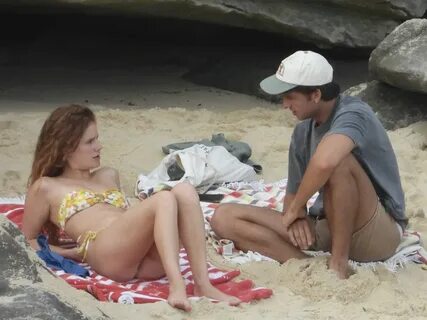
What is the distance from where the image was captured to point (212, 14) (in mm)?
7020

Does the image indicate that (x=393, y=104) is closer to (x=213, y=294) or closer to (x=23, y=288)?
(x=213, y=294)

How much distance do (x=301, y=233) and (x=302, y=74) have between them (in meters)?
0.70

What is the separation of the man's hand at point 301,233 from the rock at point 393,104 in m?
2.39

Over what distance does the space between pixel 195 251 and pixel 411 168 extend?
7.55ft

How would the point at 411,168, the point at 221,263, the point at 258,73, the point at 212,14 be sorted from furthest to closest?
the point at 258,73
the point at 212,14
the point at 411,168
the point at 221,263

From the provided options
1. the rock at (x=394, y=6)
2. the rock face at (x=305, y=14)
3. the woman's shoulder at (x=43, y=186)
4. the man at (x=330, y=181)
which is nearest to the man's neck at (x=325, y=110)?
the man at (x=330, y=181)

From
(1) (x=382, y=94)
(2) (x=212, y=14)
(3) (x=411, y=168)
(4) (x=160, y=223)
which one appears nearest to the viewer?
A: (4) (x=160, y=223)

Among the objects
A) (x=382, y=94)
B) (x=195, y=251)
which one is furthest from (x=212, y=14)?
(x=195, y=251)

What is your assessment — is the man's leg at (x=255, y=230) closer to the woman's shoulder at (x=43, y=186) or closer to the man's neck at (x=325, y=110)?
the man's neck at (x=325, y=110)

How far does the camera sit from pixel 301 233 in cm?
395

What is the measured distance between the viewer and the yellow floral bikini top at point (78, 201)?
12.3 feet

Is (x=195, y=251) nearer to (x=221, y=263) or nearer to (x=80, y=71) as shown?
(x=221, y=263)

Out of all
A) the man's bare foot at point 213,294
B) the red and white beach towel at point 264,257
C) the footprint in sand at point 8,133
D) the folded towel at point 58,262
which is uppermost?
the man's bare foot at point 213,294

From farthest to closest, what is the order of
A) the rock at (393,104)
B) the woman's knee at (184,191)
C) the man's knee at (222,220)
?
1. the rock at (393,104)
2. the man's knee at (222,220)
3. the woman's knee at (184,191)
